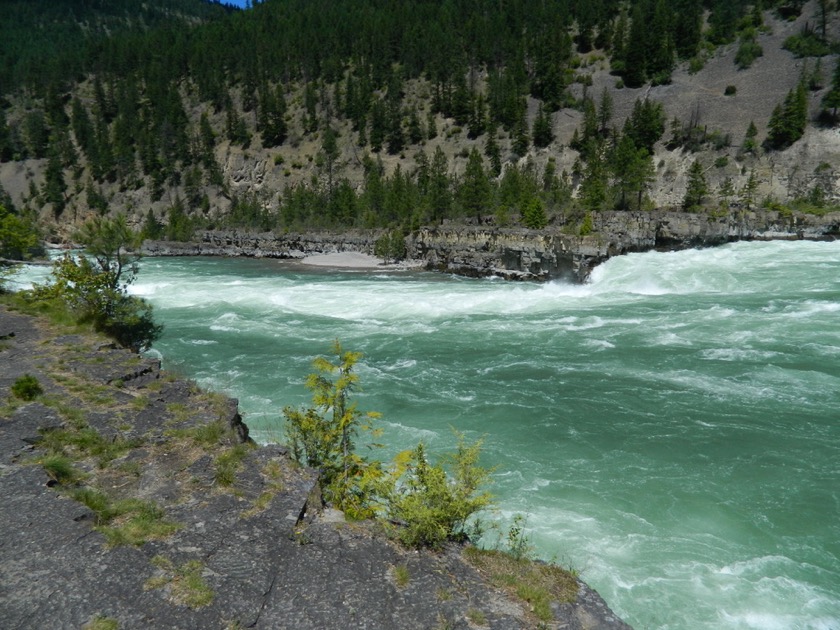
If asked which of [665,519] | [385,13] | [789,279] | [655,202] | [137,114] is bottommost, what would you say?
[665,519]

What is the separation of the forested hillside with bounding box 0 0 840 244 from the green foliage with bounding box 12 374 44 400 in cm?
5628

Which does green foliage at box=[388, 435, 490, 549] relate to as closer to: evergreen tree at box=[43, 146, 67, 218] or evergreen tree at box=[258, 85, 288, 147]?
evergreen tree at box=[258, 85, 288, 147]

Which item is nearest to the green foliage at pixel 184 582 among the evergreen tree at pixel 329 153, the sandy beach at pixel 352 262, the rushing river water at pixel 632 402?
the rushing river water at pixel 632 402

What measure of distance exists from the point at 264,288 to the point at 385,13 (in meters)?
139

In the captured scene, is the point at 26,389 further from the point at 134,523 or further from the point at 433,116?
the point at 433,116

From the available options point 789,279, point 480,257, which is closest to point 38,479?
point 789,279

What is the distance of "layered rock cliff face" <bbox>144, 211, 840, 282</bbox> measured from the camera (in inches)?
2143

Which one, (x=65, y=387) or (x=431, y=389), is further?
(x=431, y=389)

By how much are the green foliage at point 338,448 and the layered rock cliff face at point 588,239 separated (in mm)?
44019

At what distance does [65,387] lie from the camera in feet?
47.3

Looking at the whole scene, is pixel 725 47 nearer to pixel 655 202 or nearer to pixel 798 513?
pixel 655 202

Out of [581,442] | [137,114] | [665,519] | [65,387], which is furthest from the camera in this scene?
[137,114]

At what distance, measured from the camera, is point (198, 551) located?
8.11 m

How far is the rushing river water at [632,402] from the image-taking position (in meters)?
11.5
